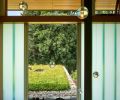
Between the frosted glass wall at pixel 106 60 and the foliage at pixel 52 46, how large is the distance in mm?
503

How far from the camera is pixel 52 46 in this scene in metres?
6.64

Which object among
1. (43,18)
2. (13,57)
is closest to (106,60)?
(43,18)

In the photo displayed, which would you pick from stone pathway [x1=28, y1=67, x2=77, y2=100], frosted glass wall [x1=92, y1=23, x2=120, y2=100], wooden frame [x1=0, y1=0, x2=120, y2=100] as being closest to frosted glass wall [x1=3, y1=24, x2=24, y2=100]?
wooden frame [x1=0, y1=0, x2=120, y2=100]

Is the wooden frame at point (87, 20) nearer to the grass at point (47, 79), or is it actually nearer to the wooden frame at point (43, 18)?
the wooden frame at point (43, 18)

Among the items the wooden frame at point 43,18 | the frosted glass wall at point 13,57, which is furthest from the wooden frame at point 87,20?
the frosted glass wall at point 13,57

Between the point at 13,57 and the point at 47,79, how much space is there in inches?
34.9

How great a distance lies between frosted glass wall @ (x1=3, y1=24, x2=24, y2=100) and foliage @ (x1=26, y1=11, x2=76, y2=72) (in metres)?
0.27

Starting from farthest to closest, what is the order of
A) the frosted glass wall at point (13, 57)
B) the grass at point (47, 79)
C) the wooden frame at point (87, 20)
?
the grass at point (47, 79)
the frosted glass wall at point (13, 57)
the wooden frame at point (87, 20)

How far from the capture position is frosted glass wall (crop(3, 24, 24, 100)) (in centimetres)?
641

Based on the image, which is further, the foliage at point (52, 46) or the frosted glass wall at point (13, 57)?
the foliage at point (52, 46)

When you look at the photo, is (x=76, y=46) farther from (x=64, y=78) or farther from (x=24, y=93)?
(x=24, y=93)

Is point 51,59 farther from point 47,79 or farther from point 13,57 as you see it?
point 13,57

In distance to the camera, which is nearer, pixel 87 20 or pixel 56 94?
pixel 87 20

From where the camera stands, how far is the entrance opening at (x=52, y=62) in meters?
6.57
